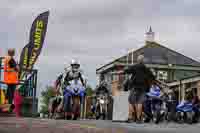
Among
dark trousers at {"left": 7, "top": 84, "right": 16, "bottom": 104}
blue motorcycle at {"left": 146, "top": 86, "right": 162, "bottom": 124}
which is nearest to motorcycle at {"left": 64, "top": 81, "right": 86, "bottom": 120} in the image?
dark trousers at {"left": 7, "top": 84, "right": 16, "bottom": 104}

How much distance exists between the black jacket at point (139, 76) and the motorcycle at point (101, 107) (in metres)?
8.91

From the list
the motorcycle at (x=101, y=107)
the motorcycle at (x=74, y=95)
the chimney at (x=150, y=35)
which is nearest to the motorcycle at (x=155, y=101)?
the motorcycle at (x=74, y=95)

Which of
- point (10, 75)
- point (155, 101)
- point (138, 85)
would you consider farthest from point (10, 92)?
point (155, 101)

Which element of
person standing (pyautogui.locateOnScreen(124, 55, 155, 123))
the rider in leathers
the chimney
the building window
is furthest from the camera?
the chimney

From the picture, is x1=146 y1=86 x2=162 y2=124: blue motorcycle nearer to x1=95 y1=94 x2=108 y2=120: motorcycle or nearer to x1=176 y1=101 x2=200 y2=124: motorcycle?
x1=176 y1=101 x2=200 y2=124: motorcycle

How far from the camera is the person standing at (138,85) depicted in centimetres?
1172

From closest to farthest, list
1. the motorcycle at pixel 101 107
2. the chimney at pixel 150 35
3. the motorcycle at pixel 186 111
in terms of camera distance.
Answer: the motorcycle at pixel 186 111
the motorcycle at pixel 101 107
the chimney at pixel 150 35

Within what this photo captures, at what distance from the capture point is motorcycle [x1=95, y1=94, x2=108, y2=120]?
2089cm

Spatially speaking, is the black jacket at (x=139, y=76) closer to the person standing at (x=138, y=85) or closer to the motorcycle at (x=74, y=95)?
the person standing at (x=138, y=85)

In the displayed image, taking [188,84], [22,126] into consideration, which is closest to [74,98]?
[22,126]

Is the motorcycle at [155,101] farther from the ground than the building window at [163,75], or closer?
closer

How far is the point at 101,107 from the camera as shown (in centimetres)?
2103

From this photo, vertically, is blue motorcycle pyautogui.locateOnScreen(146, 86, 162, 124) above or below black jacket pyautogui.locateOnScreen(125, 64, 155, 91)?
below

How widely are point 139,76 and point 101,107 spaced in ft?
30.7
